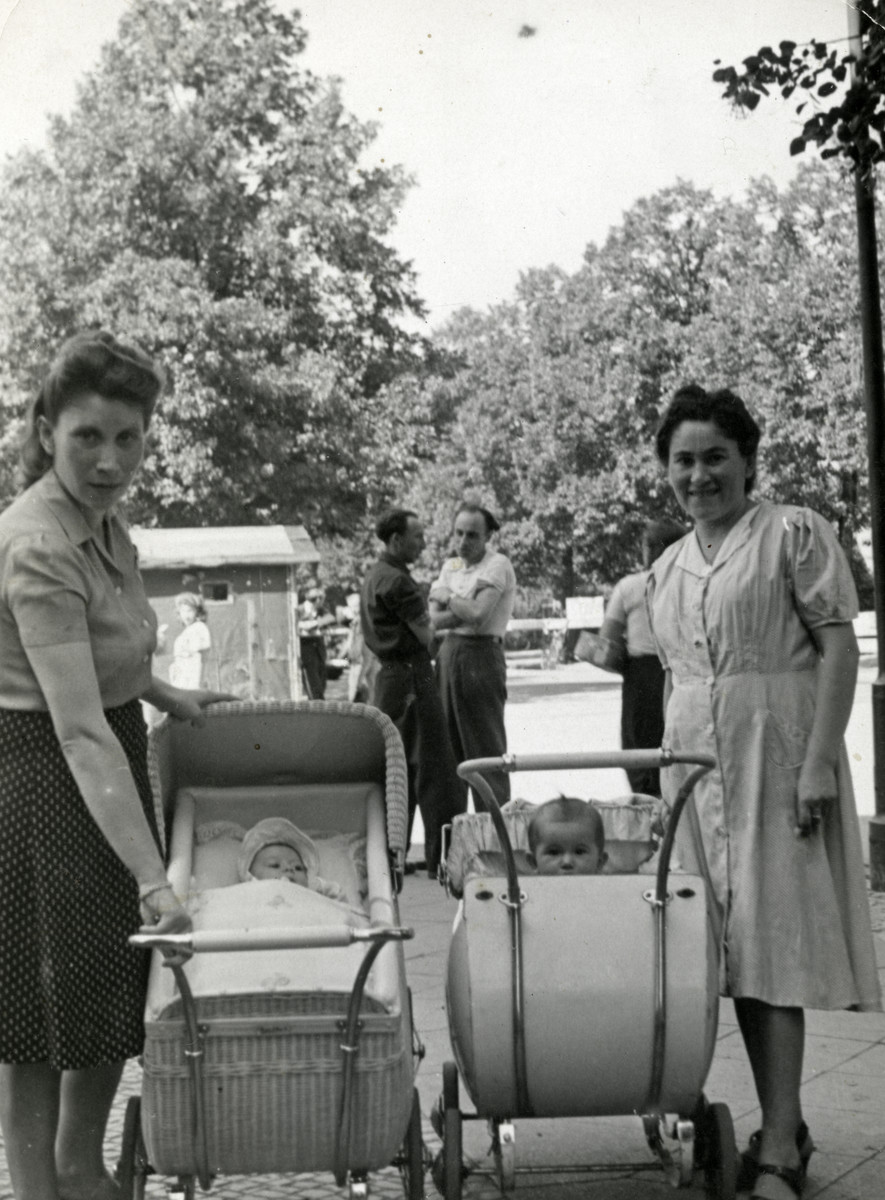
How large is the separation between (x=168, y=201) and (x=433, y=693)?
20.6 metres

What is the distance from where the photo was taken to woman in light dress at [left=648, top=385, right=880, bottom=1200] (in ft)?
12.5

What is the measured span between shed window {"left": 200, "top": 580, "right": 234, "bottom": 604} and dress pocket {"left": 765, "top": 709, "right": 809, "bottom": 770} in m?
18.5

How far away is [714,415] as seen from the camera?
13.3 ft

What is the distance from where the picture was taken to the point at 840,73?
264 inches

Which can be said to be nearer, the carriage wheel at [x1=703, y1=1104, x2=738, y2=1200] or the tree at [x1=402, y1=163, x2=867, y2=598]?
the carriage wheel at [x1=703, y1=1104, x2=738, y2=1200]

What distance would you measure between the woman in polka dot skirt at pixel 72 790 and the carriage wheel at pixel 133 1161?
64mm

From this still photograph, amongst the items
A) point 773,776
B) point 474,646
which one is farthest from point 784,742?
point 474,646

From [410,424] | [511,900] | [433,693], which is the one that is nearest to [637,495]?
[410,424]

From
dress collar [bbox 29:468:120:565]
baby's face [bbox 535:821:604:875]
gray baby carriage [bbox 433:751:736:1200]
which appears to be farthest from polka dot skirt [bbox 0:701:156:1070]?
baby's face [bbox 535:821:604:875]

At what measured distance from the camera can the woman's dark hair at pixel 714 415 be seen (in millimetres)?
4055

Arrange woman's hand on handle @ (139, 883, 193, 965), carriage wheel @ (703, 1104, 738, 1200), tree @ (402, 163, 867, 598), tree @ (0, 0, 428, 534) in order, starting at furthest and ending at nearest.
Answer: tree @ (402, 163, 867, 598), tree @ (0, 0, 428, 534), carriage wheel @ (703, 1104, 738, 1200), woman's hand on handle @ (139, 883, 193, 965)

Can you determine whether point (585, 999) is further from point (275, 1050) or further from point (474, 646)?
point (474, 646)

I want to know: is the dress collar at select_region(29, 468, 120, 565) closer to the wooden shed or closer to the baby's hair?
the baby's hair

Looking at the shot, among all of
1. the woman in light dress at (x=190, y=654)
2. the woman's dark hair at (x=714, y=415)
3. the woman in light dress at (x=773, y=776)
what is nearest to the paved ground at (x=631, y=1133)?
the woman in light dress at (x=773, y=776)
